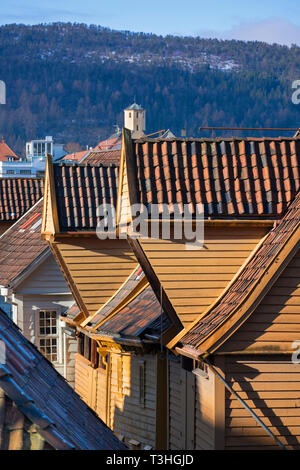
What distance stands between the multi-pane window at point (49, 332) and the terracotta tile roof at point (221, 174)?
51.9 feet

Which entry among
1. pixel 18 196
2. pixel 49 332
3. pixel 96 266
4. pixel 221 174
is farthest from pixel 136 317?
pixel 18 196

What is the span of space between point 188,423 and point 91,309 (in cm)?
617

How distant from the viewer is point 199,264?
17031mm

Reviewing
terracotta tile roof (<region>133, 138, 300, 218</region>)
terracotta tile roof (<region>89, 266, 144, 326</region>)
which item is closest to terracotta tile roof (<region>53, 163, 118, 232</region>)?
terracotta tile roof (<region>89, 266, 144, 326</region>)

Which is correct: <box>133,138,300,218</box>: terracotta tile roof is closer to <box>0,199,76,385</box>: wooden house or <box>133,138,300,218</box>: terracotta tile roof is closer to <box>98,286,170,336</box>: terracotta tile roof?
<box>98,286,170,336</box>: terracotta tile roof

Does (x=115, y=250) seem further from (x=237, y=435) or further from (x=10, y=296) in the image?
(x=10, y=296)

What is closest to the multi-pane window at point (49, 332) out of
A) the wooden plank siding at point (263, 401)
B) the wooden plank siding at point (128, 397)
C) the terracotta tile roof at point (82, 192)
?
the wooden plank siding at point (128, 397)

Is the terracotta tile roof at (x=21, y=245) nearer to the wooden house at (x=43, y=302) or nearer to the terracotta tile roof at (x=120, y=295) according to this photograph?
the wooden house at (x=43, y=302)

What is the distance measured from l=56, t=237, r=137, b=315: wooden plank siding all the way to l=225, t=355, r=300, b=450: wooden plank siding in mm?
7247

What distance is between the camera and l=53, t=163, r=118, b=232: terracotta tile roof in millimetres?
22594

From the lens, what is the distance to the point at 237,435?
51.8 feet

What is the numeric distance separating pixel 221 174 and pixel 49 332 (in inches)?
648

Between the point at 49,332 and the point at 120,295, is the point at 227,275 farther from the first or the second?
the point at 49,332

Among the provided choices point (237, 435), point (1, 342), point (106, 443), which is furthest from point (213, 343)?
point (1, 342)
